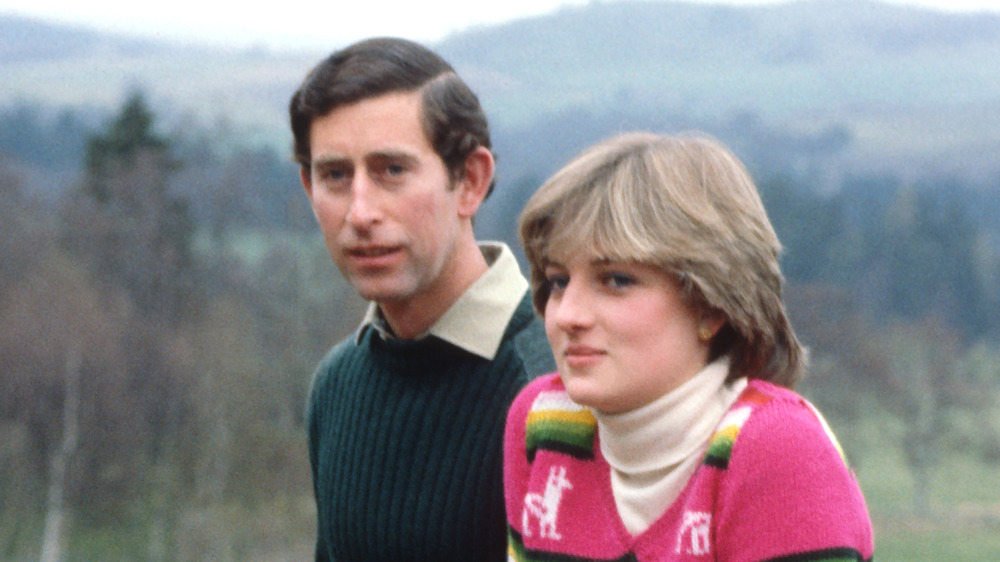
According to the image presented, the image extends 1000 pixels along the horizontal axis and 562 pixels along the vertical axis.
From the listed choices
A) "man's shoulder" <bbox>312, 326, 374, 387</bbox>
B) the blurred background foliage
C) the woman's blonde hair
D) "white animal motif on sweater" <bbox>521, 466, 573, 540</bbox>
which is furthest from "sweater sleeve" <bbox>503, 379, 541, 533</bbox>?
the blurred background foliage

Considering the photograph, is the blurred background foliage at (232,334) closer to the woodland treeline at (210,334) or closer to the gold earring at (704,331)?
the woodland treeline at (210,334)

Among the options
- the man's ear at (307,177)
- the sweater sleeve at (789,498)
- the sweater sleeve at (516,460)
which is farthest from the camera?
the man's ear at (307,177)

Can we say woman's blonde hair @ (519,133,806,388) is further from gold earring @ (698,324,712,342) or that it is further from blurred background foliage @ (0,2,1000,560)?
blurred background foliage @ (0,2,1000,560)

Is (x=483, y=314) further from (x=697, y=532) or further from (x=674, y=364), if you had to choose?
(x=697, y=532)

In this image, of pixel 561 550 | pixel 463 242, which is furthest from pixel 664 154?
pixel 463 242

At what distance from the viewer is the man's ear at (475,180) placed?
9.19 ft

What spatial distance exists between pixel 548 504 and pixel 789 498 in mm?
472

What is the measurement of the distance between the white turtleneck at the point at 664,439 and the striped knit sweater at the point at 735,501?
19mm

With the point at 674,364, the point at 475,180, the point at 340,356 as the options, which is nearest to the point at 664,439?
the point at 674,364

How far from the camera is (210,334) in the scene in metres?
15.9

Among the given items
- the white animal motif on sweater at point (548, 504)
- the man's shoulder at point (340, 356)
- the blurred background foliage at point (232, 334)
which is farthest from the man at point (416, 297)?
the blurred background foliage at point (232, 334)

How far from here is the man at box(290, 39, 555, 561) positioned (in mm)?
2650

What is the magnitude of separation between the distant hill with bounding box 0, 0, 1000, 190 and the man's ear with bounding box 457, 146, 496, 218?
11.2 meters

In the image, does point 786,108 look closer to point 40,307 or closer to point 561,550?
point 40,307
